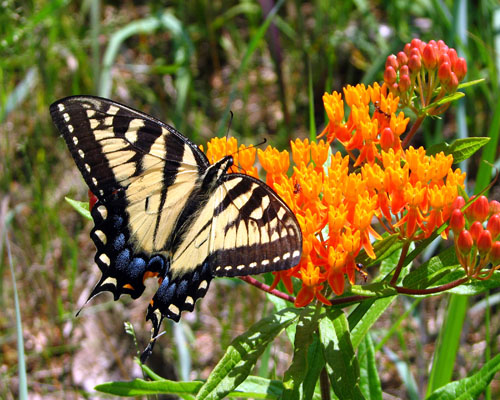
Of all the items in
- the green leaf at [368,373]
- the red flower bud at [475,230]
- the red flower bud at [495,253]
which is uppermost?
the red flower bud at [475,230]

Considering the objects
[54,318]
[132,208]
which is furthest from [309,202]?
[54,318]

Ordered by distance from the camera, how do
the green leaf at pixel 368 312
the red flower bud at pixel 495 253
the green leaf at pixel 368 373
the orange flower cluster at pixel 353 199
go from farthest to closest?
the green leaf at pixel 368 373, the green leaf at pixel 368 312, the orange flower cluster at pixel 353 199, the red flower bud at pixel 495 253

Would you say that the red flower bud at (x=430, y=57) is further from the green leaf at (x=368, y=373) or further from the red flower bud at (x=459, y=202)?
the green leaf at (x=368, y=373)

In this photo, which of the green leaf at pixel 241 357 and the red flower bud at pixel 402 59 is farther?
the red flower bud at pixel 402 59

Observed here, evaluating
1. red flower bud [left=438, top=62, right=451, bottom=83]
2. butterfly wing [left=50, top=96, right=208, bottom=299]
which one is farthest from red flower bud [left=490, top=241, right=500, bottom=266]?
butterfly wing [left=50, top=96, right=208, bottom=299]

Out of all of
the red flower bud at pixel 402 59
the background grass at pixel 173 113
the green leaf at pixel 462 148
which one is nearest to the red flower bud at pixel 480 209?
the green leaf at pixel 462 148

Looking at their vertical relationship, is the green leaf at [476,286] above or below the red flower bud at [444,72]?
below

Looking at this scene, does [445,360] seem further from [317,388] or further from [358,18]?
[358,18]
